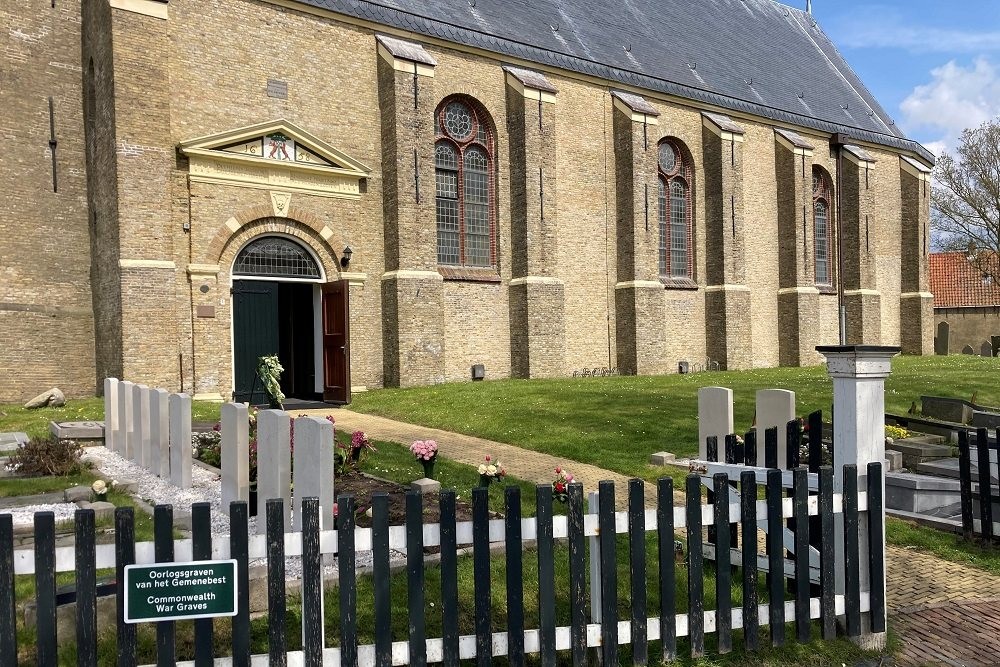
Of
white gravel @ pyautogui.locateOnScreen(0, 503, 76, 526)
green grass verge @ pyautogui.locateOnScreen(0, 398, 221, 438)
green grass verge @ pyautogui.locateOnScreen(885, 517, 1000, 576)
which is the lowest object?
green grass verge @ pyautogui.locateOnScreen(885, 517, 1000, 576)

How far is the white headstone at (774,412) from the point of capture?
559cm

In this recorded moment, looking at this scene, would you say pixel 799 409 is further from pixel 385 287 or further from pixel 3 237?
pixel 3 237

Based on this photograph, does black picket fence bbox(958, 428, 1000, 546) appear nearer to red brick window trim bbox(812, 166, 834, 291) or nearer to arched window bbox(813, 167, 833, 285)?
red brick window trim bbox(812, 166, 834, 291)

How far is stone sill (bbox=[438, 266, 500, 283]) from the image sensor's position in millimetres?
18984

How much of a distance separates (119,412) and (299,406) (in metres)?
6.96

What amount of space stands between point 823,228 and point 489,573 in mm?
29001

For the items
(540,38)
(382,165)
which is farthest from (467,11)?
(382,165)

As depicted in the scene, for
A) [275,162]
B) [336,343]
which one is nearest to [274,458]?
[336,343]

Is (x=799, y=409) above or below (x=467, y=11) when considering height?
below

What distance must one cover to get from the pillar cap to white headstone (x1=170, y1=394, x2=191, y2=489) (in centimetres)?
573

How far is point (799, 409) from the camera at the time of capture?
12.7 metres

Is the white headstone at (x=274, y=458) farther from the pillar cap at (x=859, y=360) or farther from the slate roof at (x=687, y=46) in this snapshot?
the slate roof at (x=687, y=46)

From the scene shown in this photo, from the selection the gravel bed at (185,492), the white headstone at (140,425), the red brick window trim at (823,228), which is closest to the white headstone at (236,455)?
the gravel bed at (185,492)

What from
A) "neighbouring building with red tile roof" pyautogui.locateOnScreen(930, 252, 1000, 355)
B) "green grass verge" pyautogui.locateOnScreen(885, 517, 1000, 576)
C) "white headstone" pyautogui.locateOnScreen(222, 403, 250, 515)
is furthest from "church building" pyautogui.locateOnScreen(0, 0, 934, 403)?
"neighbouring building with red tile roof" pyautogui.locateOnScreen(930, 252, 1000, 355)
